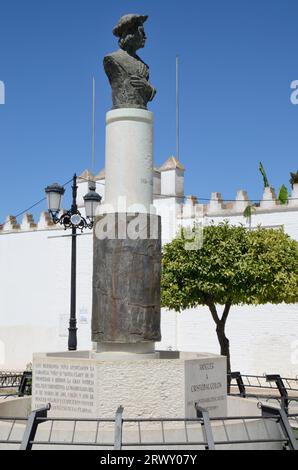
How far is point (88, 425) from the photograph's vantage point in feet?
25.7

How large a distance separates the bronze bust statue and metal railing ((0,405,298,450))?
14.2ft

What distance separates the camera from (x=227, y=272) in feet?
59.5

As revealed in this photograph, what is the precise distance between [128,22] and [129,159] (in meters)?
2.09

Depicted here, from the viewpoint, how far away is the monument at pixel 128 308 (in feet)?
26.9

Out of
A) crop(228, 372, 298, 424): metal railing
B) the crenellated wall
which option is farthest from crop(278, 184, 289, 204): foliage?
crop(228, 372, 298, 424): metal railing

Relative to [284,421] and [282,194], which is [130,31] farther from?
[282,194]

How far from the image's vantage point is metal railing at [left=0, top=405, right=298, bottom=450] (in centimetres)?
659

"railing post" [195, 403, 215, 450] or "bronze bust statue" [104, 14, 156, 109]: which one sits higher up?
"bronze bust statue" [104, 14, 156, 109]

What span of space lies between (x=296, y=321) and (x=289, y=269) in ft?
17.8

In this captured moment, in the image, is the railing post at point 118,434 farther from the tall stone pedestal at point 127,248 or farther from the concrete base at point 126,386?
the tall stone pedestal at point 127,248

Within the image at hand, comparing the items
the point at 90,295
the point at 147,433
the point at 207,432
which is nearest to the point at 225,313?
the point at 90,295

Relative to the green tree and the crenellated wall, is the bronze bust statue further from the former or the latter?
the crenellated wall
